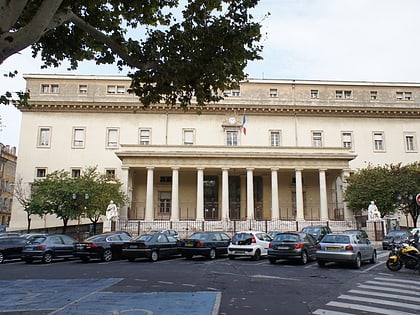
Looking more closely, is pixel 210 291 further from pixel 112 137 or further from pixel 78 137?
pixel 78 137

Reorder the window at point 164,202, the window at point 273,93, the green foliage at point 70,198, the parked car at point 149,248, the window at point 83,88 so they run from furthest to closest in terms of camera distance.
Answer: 1. the window at point 273,93
2. the window at point 83,88
3. the window at point 164,202
4. the green foliage at point 70,198
5. the parked car at point 149,248

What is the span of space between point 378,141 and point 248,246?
30541mm

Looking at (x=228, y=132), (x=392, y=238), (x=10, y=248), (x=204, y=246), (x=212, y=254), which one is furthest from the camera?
(x=228, y=132)

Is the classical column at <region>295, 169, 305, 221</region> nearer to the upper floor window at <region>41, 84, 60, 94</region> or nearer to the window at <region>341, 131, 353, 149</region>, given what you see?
the window at <region>341, 131, 353, 149</region>

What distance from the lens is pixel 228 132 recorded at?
138 ft

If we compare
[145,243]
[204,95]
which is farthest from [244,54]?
[145,243]

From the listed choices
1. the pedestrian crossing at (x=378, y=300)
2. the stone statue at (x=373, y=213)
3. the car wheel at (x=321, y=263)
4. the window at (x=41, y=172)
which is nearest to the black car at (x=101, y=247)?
the car wheel at (x=321, y=263)

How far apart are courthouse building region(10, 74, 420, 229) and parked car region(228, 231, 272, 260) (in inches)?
738

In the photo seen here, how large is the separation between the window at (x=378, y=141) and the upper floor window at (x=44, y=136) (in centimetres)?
3572

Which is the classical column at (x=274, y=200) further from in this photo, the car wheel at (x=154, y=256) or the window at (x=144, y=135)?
the car wheel at (x=154, y=256)

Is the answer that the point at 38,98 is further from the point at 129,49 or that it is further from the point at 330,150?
the point at 129,49

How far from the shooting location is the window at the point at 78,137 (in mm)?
41219

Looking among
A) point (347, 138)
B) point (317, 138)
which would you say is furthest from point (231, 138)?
point (347, 138)

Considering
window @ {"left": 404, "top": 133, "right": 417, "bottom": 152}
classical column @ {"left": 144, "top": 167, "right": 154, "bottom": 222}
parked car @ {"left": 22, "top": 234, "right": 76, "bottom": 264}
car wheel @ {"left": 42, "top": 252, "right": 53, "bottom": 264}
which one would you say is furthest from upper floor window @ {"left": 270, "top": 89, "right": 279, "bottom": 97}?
car wheel @ {"left": 42, "top": 252, "right": 53, "bottom": 264}
